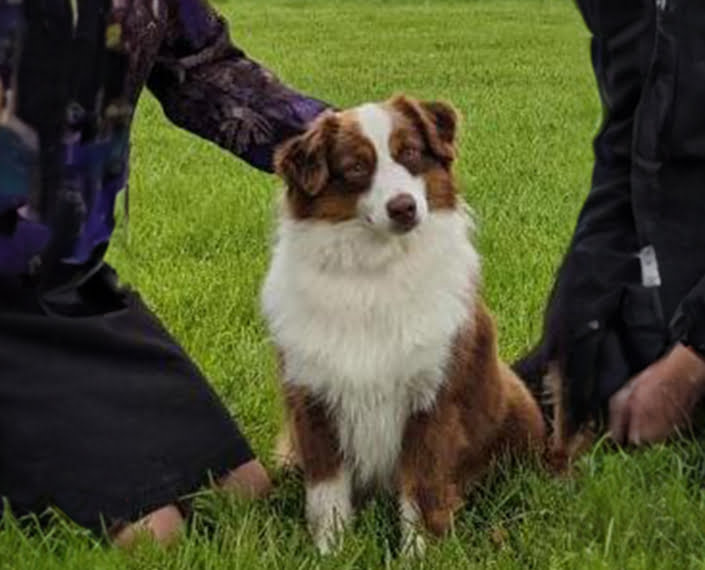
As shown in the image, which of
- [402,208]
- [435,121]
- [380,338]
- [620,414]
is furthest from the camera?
[620,414]

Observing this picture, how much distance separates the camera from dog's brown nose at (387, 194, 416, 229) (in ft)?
10.6

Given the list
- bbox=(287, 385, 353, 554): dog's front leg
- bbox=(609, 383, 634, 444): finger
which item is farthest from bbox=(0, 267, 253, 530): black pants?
bbox=(609, 383, 634, 444): finger

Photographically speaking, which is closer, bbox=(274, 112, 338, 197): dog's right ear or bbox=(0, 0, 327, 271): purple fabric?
bbox=(274, 112, 338, 197): dog's right ear

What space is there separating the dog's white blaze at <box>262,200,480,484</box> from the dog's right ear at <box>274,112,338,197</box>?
0.11 m

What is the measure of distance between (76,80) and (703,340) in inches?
56.0

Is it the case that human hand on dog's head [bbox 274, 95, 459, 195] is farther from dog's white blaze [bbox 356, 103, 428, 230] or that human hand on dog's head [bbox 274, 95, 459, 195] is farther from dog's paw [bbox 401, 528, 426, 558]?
dog's paw [bbox 401, 528, 426, 558]

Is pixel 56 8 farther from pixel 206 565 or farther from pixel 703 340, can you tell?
pixel 703 340

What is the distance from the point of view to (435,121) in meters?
3.35

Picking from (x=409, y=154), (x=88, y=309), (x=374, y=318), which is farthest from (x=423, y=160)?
(x=88, y=309)

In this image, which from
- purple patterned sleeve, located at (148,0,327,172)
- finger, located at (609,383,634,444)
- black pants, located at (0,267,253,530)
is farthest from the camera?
purple patterned sleeve, located at (148,0,327,172)

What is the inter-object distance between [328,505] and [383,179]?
0.72 m

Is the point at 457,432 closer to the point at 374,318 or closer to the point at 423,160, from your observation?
the point at 374,318

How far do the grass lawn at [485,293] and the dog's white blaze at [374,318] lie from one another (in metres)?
0.26

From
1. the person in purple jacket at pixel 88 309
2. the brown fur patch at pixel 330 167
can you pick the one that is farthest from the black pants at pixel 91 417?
the brown fur patch at pixel 330 167
